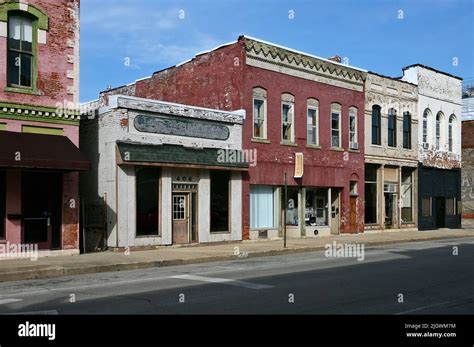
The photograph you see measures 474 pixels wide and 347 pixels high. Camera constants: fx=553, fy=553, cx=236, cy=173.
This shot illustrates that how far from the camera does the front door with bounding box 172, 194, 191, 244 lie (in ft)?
68.5

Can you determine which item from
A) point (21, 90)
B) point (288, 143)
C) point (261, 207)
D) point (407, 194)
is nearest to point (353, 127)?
point (288, 143)

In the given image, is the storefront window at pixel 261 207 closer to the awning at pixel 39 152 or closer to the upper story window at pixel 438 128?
the awning at pixel 39 152

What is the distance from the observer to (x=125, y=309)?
877 cm

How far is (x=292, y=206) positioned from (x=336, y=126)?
17.1 feet

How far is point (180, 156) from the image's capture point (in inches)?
810

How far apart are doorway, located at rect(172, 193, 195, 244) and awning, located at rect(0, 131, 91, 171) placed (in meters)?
4.96

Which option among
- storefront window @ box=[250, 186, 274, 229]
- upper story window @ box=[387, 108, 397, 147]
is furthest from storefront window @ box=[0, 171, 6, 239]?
upper story window @ box=[387, 108, 397, 147]

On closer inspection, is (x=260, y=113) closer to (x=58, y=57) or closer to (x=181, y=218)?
(x=181, y=218)

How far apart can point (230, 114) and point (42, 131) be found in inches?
324

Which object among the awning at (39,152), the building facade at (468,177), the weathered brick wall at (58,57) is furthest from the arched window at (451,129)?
the awning at (39,152)

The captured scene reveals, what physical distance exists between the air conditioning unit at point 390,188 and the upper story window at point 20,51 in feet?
68.9

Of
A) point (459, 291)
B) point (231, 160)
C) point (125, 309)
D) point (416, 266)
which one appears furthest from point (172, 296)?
point (231, 160)

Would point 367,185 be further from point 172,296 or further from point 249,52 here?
point 172,296

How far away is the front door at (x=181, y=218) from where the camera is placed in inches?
822
